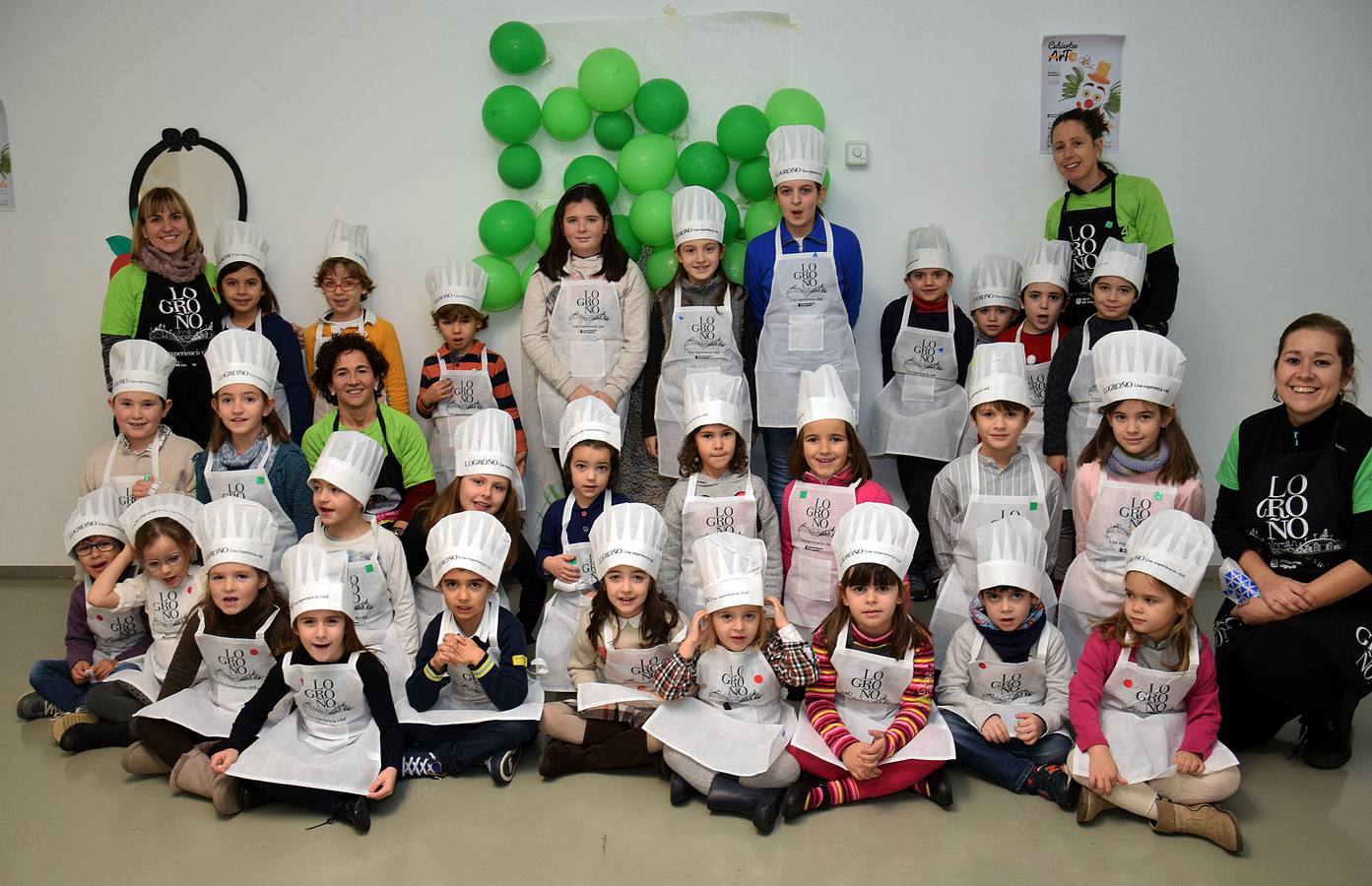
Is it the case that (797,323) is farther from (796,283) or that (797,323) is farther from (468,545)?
(468,545)

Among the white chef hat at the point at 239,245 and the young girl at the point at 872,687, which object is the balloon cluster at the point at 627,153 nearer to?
the white chef hat at the point at 239,245

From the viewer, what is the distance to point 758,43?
4.60m

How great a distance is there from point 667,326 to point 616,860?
2.25 meters

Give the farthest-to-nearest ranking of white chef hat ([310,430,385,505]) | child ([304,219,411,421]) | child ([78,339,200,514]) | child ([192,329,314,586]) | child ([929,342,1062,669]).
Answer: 1. child ([304,219,411,421])
2. child ([78,339,200,514])
3. child ([192,329,314,586])
4. child ([929,342,1062,669])
5. white chef hat ([310,430,385,505])

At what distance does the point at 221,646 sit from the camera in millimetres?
3057

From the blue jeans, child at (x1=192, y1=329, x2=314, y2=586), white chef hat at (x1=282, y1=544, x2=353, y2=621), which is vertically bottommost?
the blue jeans

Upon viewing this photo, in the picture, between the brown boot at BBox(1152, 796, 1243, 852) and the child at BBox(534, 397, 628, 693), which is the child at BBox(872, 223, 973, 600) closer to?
the child at BBox(534, 397, 628, 693)

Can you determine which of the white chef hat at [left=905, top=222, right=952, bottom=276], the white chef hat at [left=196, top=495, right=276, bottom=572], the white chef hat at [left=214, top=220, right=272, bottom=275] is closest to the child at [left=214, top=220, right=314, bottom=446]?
the white chef hat at [left=214, top=220, right=272, bottom=275]

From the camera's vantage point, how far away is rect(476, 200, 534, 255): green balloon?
4.53 metres

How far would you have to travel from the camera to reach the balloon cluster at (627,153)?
441cm

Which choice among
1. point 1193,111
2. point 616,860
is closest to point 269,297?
point 616,860

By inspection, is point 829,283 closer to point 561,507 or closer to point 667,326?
point 667,326

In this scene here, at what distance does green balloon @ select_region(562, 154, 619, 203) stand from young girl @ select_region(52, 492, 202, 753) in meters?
2.01

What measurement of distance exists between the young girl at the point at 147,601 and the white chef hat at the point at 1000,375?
97.6 inches
